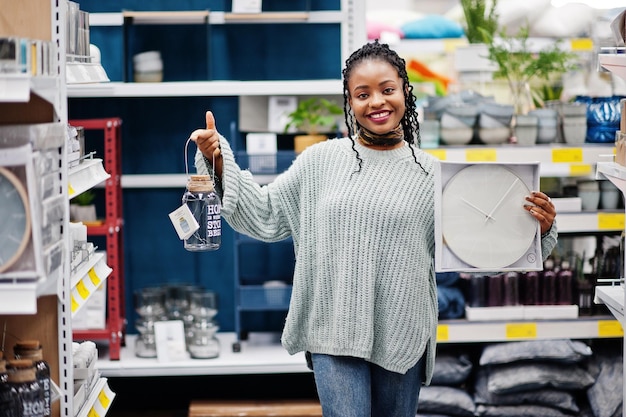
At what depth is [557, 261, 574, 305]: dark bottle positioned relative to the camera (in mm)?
4480

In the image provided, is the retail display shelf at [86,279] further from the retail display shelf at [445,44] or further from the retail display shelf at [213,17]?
the retail display shelf at [445,44]

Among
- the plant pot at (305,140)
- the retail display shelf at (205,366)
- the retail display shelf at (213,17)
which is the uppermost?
the retail display shelf at (213,17)

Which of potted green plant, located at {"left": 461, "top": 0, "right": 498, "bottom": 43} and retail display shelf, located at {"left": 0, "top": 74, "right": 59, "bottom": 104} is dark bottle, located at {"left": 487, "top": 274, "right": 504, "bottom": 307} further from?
retail display shelf, located at {"left": 0, "top": 74, "right": 59, "bottom": 104}

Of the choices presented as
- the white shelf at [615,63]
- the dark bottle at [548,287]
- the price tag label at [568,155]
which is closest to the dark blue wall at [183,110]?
the price tag label at [568,155]

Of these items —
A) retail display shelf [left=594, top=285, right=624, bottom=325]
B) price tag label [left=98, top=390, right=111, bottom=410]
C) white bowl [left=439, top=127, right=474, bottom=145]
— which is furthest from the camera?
white bowl [left=439, top=127, right=474, bottom=145]

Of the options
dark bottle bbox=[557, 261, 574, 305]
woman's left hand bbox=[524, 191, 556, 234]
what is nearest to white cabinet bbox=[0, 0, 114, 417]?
woman's left hand bbox=[524, 191, 556, 234]

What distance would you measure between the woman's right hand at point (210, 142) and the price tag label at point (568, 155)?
81.1 inches

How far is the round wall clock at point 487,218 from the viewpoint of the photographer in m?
2.77

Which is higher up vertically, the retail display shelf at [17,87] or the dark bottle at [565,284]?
the retail display shelf at [17,87]

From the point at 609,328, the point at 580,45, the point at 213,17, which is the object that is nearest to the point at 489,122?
the point at 580,45

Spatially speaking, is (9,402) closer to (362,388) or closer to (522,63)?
(362,388)

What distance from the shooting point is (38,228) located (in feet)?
7.08

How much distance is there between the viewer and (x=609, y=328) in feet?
14.6

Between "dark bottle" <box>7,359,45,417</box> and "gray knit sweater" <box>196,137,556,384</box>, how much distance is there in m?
0.82
